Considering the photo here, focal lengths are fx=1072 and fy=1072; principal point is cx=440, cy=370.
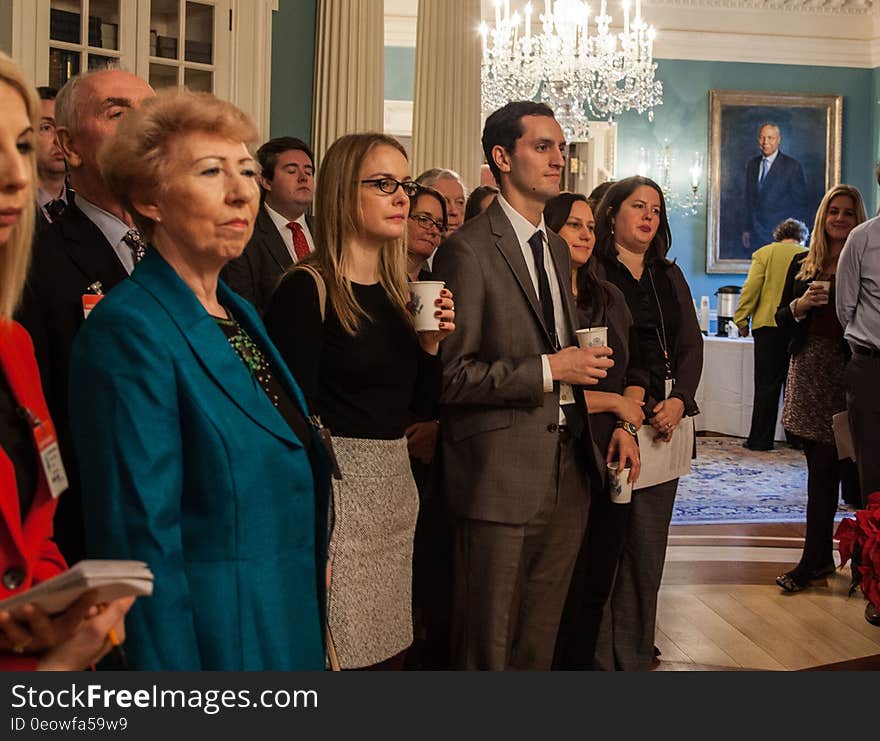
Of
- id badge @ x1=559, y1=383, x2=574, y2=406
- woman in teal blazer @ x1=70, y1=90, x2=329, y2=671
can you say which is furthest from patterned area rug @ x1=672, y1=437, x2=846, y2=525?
woman in teal blazer @ x1=70, y1=90, x2=329, y2=671

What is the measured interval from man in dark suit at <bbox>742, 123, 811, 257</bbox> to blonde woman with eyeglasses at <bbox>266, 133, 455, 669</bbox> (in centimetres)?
964

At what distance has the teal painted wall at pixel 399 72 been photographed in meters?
10.9

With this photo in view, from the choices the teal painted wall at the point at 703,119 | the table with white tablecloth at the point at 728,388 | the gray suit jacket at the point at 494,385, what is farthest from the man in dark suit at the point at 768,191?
the gray suit jacket at the point at 494,385

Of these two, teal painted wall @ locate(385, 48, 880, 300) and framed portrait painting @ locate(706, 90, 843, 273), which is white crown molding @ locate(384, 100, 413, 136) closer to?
teal painted wall @ locate(385, 48, 880, 300)

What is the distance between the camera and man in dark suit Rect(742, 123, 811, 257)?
1138cm

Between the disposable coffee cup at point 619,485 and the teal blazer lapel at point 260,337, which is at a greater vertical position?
the teal blazer lapel at point 260,337

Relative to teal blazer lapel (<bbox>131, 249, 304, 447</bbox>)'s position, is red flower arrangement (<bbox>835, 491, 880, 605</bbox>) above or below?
below

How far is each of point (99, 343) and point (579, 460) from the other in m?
1.77

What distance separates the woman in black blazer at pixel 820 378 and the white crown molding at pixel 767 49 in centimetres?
684

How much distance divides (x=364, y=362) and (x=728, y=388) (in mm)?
7565

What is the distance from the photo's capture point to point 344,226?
234 cm

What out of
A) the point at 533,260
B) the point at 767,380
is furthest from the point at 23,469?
the point at 767,380

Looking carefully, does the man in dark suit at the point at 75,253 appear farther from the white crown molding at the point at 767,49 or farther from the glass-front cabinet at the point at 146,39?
the white crown molding at the point at 767,49

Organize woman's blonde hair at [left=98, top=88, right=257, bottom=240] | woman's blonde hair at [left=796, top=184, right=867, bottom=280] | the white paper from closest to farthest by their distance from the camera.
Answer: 1. woman's blonde hair at [left=98, top=88, right=257, bottom=240]
2. the white paper
3. woman's blonde hair at [left=796, top=184, right=867, bottom=280]
